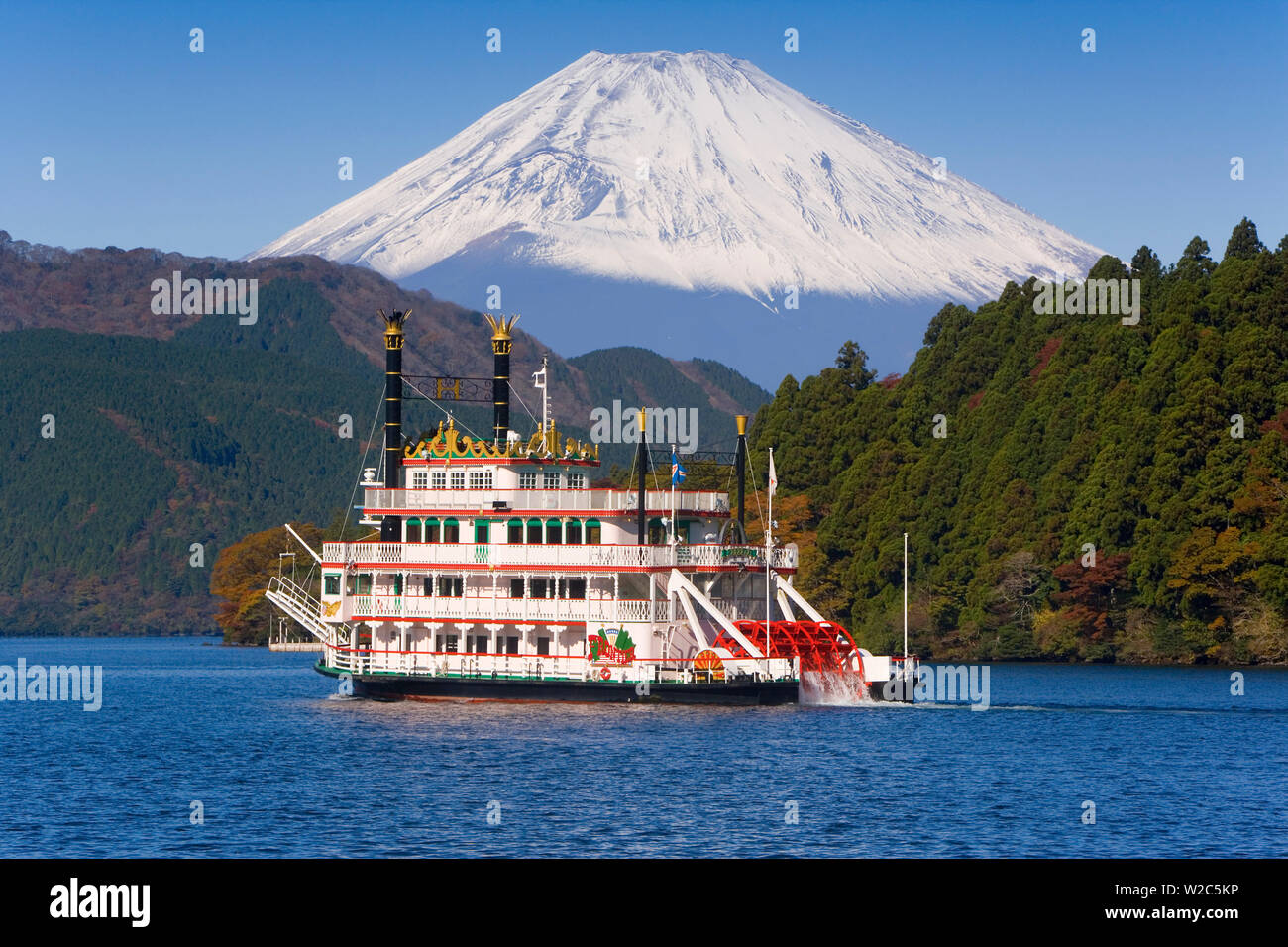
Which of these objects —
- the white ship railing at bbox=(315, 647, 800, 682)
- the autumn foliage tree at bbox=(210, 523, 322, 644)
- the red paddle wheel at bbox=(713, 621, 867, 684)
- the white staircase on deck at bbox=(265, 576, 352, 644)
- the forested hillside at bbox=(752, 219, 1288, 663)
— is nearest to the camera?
the white ship railing at bbox=(315, 647, 800, 682)

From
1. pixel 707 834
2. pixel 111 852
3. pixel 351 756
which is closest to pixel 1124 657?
pixel 351 756

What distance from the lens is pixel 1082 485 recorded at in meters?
87.8

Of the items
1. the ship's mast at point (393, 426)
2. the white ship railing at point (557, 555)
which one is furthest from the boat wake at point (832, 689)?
the ship's mast at point (393, 426)

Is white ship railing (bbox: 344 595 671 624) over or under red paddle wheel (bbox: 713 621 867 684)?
over

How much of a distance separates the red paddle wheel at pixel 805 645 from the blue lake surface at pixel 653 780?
4.33 ft

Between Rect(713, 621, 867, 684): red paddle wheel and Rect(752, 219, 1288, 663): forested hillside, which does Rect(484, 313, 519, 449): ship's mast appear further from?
Rect(752, 219, 1288, 663): forested hillside

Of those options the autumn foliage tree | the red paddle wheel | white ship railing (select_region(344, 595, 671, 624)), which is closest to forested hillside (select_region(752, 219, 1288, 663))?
the red paddle wheel

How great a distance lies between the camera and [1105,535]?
84.6 metres

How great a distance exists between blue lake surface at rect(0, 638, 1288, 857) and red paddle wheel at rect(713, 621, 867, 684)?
1.32 meters

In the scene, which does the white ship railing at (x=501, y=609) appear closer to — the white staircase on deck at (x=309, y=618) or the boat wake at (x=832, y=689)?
the white staircase on deck at (x=309, y=618)

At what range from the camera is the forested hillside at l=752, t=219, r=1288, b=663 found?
80.6 meters

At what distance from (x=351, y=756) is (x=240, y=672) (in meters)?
48.3

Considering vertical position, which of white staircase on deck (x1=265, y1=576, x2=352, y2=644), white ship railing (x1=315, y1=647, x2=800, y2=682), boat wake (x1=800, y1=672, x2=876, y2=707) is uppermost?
white staircase on deck (x1=265, y1=576, x2=352, y2=644)

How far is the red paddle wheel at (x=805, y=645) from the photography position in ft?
175
